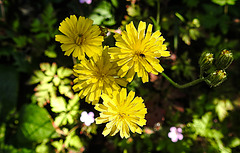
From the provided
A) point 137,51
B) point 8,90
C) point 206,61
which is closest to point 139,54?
point 137,51

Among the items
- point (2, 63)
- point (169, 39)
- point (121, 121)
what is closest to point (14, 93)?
point (2, 63)

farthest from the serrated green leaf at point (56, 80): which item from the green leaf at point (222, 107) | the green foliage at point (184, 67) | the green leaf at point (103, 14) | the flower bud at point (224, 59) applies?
the green leaf at point (222, 107)

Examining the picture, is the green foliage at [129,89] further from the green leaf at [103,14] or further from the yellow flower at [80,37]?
the yellow flower at [80,37]

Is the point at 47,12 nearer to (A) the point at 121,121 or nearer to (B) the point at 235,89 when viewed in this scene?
(A) the point at 121,121

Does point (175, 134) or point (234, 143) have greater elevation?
point (234, 143)

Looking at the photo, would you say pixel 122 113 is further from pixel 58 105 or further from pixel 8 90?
pixel 8 90
